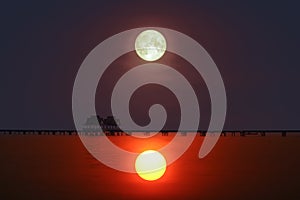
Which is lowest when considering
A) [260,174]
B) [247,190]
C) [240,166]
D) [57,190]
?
[247,190]

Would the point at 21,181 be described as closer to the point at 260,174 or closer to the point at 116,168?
the point at 116,168

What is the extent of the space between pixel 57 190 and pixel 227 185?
22.7ft

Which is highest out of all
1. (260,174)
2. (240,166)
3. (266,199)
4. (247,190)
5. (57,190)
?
(240,166)

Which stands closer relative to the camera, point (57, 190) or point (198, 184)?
point (57, 190)

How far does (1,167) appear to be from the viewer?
2862cm

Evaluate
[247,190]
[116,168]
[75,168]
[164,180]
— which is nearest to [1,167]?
[75,168]

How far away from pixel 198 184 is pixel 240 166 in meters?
9.57

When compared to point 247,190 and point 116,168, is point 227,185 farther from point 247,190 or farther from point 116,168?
point 116,168

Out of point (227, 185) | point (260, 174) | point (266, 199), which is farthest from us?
point (260, 174)

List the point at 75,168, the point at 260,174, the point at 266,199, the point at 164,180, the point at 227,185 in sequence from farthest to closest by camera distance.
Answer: the point at 75,168 → the point at 260,174 → the point at 164,180 → the point at 227,185 → the point at 266,199

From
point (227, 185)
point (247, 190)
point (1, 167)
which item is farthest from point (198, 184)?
point (1, 167)

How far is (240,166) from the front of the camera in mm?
30391

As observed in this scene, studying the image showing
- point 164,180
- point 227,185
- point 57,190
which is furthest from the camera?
point 164,180

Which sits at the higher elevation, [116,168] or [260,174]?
[116,168]
